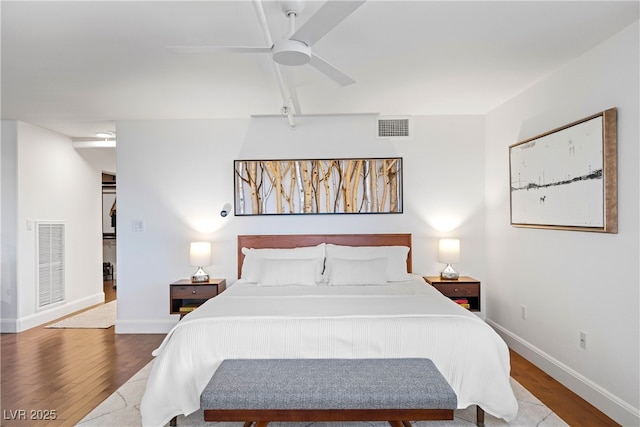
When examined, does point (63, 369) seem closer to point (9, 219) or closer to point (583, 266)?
point (9, 219)

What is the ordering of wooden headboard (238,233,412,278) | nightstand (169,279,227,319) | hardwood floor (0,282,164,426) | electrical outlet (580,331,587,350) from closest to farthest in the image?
hardwood floor (0,282,164,426) → electrical outlet (580,331,587,350) → nightstand (169,279,227,319) → wooden headboard (238,233,412,278)

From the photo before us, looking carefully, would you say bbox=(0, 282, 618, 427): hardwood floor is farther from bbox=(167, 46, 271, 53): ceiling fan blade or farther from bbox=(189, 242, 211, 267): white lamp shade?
bbox=(167, 46, 271, 53): ceiling fan blade

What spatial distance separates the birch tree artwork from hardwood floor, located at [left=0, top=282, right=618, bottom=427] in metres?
1.85

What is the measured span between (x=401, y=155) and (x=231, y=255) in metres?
2.22

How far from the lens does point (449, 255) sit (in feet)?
13.2

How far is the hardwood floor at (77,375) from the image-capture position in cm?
255

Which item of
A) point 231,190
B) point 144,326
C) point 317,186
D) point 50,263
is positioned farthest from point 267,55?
point 50,263

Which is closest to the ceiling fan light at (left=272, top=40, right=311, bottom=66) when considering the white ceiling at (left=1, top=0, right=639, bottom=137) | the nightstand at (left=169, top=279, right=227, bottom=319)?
the white ceiling at (left=1, top=0, right=639, bottom=137)

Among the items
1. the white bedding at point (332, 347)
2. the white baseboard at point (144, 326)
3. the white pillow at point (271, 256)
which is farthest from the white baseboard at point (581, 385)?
the white baseboard at point (144, 326)

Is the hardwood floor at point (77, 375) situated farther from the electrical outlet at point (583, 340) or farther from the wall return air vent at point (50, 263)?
the wall return air vent at point (50, 263)

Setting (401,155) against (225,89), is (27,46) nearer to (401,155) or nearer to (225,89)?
(225,89)

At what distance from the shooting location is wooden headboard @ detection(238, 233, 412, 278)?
4289 millimetres

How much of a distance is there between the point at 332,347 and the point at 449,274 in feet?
6.92

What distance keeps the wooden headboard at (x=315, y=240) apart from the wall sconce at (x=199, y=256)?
0.37 metres
